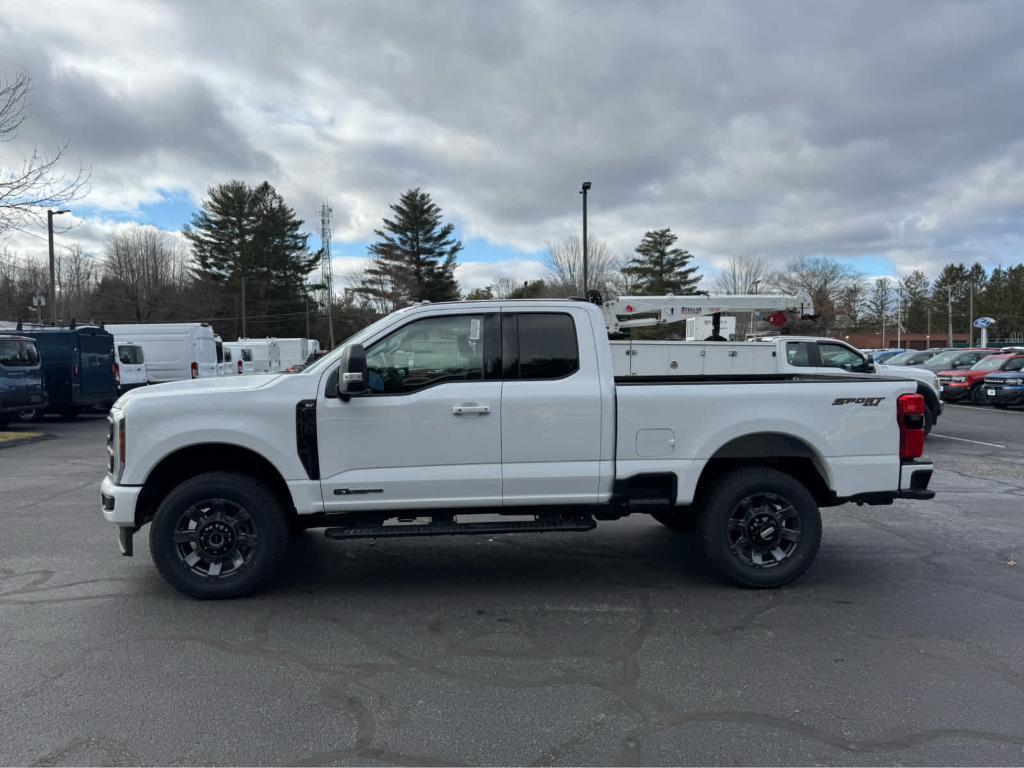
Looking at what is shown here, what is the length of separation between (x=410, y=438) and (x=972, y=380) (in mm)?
21397

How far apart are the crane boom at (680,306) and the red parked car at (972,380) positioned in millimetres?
12510

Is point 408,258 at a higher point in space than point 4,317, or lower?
higher

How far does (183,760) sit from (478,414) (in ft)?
8.33

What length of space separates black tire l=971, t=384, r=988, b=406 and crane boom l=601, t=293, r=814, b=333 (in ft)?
42.1

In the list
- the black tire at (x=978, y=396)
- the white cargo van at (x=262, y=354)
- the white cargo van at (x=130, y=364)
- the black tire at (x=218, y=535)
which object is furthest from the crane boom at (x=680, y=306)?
the white cargo van at (x=262, y=354)

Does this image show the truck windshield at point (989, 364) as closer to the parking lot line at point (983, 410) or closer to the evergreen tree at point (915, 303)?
the parking lot line at point (983, 410)

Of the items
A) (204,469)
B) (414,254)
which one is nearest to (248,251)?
(414,254)

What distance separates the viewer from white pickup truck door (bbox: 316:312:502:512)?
15.4 feet

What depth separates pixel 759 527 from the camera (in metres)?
5.02

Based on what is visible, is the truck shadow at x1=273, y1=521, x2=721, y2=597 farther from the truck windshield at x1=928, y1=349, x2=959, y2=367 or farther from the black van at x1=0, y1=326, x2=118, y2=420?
the truck windshield at x1=928, y1=349, x2=959, y2=367

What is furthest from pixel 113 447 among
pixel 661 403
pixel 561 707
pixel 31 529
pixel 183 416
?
pixel 661 403

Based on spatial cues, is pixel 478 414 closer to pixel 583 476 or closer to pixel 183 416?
pixel 583 476

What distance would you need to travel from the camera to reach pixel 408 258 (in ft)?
196

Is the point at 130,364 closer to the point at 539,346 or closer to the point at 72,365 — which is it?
the point at 72,365
